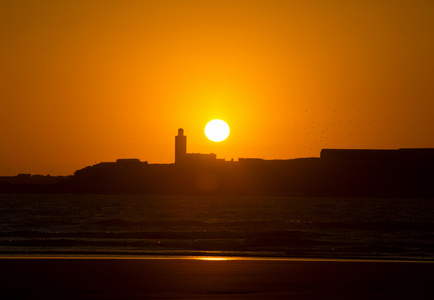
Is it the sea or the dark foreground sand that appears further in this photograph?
the sea

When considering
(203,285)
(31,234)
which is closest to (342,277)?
(203,285)

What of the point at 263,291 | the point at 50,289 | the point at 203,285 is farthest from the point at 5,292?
the point at 263,291

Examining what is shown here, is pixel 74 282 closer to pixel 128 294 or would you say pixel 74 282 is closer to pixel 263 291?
pixel 128 294

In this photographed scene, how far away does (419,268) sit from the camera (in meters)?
13.7

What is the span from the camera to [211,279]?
1157 centimetres

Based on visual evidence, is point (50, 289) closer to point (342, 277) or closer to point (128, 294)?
point (128, 294)

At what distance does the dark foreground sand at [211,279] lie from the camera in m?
9.86

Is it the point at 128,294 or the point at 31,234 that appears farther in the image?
the point at 31,234

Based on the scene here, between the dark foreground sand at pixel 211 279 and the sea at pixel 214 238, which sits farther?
the sea at pixel 214 238

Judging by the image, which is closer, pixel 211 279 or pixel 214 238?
pixel 211 279

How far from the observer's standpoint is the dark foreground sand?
986 cm

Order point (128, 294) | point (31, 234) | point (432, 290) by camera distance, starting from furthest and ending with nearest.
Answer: point (31, 234), point (432, 290), point (128, 294)

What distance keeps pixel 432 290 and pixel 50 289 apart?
18.9 ft

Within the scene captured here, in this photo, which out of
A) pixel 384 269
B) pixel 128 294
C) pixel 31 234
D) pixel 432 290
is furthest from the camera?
pixel 31 234
